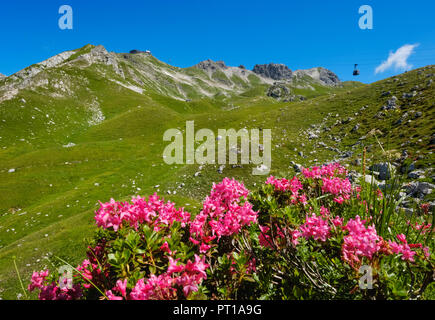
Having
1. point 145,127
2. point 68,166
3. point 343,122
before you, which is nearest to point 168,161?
point 68,166

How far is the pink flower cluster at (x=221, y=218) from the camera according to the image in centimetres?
301

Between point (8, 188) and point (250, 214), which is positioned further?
point (8, 188)

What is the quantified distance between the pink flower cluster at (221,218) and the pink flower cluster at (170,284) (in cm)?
49

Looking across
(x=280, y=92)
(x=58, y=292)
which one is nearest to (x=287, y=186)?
(x=58, y=292)

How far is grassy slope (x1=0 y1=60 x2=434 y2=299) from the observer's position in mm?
12273

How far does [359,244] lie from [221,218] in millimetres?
1828

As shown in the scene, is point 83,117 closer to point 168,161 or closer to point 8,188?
point 8,188

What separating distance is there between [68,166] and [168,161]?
13.2 meters

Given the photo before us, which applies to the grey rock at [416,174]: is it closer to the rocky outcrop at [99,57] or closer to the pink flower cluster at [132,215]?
the pink flower cluster at [132,215]

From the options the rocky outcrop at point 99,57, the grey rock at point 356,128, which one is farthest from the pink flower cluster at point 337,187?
the rocky outcrop at point 99,57

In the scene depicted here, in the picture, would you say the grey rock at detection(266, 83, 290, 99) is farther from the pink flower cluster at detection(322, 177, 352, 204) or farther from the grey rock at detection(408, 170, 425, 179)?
the pink flower cluster at detection(322, 177, 352, 204)

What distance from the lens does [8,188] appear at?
21750 millimetres

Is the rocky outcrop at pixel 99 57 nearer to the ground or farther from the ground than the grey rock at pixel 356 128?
farther from the ground
